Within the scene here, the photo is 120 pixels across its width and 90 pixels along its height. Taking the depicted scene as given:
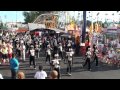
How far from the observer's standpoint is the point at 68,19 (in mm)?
49469
